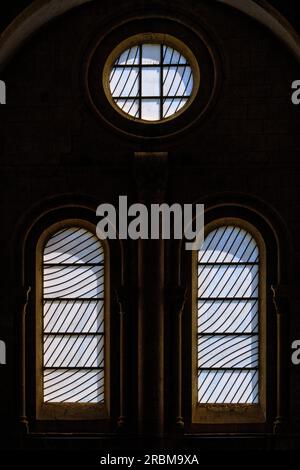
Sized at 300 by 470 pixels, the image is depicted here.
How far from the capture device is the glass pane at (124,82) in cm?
1638

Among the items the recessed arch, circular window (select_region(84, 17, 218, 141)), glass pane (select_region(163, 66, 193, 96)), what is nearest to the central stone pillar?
circular window (select_region(84, 17, 218, 141))

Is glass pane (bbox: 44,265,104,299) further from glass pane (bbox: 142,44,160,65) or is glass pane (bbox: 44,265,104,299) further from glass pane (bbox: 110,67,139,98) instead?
glass pane (bbox: 142,44,160,65)

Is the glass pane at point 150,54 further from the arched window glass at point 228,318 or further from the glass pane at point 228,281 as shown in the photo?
the glass pane at point 228,281

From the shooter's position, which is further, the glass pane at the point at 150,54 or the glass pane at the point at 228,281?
the glass pane at the point at 150,54

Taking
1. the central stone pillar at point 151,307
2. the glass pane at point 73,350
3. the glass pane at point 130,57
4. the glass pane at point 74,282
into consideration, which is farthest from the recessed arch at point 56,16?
the glass pane at point 73,350

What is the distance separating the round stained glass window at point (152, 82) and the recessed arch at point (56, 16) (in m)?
1.24

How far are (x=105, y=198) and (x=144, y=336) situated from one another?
245cm

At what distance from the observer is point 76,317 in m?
16.0

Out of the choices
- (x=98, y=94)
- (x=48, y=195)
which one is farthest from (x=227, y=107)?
(x=48, y=195)

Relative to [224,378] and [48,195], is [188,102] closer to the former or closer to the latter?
[48,195]

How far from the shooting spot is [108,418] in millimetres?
15633

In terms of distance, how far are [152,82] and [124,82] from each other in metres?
0.50

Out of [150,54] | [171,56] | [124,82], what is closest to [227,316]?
[124,82]

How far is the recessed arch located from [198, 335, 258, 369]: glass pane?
4.98 m
